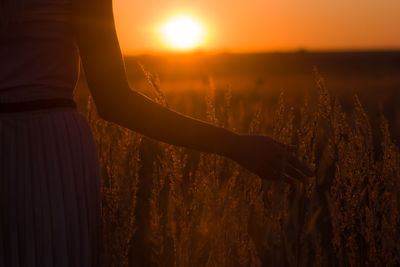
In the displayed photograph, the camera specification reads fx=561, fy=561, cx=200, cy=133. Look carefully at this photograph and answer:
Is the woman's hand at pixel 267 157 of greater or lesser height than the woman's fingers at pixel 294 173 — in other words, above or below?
above

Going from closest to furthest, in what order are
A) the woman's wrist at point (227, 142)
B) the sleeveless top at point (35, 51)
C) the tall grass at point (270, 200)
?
the sleeveless top at point (35, 51) < the woman's wrist at point (227, 142) < the tall grass at point (270, 200)

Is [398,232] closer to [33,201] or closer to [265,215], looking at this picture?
[265,215]

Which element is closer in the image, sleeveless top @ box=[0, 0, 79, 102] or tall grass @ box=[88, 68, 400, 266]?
sleeveless top @ box=[0, 0, 79, 102]

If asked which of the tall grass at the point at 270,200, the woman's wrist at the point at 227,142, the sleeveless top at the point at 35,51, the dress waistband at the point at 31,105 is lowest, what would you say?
the tall grass at the point at 270,200

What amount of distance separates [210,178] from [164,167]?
0.19 m

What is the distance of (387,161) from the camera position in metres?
2.16

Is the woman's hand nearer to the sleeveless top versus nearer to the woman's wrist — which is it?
the woman's wrist

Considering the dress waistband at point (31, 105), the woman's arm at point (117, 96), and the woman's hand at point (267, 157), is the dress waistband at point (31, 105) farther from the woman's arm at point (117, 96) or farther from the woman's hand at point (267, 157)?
the woman's hand at point (267, 157)

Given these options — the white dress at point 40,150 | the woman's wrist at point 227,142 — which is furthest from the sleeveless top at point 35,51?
the woman's wrist at point 227,142

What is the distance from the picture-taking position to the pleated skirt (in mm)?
1348

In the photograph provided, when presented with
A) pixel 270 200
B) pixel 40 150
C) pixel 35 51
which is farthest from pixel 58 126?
pixel 270 200

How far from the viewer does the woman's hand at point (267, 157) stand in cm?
147

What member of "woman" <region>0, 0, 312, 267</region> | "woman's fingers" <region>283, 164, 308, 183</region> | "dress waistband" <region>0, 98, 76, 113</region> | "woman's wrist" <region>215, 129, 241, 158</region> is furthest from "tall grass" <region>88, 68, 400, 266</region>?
"dress waistband" <region>0, 98, 76, 113</region>

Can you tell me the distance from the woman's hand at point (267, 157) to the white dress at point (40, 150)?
1.38ft
